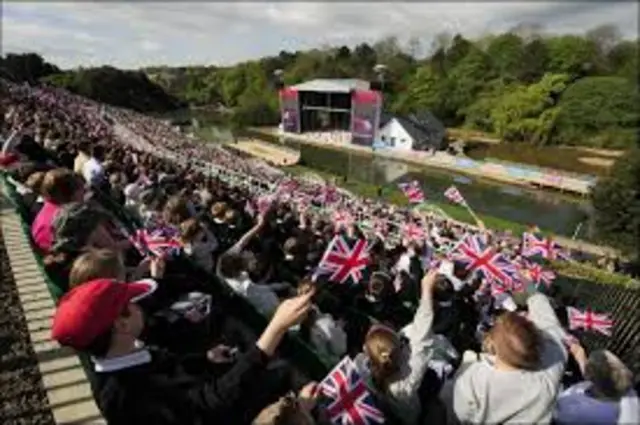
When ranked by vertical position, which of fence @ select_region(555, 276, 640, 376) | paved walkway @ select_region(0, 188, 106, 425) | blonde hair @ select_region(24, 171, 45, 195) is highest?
blonde hair @ select_region(24, 171, 45, 195)

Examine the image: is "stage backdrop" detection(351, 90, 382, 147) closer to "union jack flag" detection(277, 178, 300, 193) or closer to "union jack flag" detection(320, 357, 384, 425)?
"union jack flag" detection(277, 178, 300, 193)

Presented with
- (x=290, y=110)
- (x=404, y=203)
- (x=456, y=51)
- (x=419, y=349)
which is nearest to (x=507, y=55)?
(x=456, y=51)

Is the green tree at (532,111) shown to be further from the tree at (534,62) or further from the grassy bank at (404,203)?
the grassy bank at (404,203)

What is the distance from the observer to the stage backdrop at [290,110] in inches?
3137

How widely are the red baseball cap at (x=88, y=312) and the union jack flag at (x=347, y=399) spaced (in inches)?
37.8

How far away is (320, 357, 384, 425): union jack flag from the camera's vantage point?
3.13m

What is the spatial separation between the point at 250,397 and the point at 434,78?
7598 centimetres

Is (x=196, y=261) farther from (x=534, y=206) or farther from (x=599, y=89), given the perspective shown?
(x=599, y=89)

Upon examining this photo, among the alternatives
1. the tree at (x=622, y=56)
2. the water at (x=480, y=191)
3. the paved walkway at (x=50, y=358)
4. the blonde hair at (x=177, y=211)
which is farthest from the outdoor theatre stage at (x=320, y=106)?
the blonde hair at (x=177, y=211)

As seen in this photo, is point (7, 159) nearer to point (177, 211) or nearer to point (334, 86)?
point (177, 211)

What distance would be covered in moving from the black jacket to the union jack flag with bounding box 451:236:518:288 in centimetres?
385

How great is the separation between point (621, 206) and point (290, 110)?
53.3 m

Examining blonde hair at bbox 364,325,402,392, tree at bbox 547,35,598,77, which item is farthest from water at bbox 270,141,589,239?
blonde hair at bbox 364,325,402,392

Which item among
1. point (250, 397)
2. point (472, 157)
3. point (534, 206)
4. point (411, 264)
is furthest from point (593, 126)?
point (250, 397)
